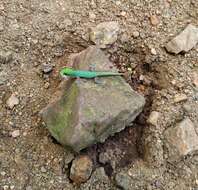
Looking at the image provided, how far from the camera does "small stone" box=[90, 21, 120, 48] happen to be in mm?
2461

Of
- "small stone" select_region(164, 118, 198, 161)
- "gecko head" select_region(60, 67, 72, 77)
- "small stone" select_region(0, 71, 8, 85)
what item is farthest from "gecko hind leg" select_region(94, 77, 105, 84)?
"small stone" select_region(0, 71, 8, 85)

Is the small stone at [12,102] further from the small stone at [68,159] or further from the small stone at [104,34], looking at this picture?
the small stone at [104,34]

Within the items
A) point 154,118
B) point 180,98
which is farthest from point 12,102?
point 180,98

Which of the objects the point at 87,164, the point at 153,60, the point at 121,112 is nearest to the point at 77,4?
the point at 153,60

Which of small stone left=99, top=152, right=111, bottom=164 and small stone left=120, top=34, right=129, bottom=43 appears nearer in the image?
small stone left=99, top=152, right=111, bottom=164

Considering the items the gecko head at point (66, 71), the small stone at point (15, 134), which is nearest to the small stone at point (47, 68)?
the gecko head at point (66, 71)

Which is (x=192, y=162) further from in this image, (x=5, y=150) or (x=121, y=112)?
(x=5, y=150)

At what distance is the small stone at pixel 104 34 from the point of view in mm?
2461

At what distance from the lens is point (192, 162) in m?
2.18

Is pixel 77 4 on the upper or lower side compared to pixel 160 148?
upper

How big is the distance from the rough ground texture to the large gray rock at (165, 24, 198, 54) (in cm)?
3

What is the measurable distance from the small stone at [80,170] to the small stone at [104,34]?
66 cm

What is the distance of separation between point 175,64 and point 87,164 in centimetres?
72

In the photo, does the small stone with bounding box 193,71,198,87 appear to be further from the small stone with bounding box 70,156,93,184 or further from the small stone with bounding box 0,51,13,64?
the small stone with bounding box 0,51,13,64
